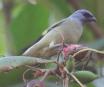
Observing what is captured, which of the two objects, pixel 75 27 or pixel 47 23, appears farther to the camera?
pixel 47 23

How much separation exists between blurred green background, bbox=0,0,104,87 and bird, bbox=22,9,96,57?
0.36 m

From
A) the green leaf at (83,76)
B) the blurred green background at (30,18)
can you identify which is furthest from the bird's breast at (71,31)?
the green leaf at (83,76)

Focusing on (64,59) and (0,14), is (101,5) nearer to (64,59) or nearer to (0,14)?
(0,14)

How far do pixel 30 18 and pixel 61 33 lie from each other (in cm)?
133

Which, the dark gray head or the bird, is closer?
the bird

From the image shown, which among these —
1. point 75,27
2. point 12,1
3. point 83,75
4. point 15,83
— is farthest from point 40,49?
point 12,1

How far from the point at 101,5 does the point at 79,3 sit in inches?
6.9

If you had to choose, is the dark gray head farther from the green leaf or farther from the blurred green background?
the green leaf

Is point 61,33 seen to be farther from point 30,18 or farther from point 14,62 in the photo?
point 30,18

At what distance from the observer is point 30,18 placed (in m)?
3.31

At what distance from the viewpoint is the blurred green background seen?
2.94 meters

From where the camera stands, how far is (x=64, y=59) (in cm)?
136

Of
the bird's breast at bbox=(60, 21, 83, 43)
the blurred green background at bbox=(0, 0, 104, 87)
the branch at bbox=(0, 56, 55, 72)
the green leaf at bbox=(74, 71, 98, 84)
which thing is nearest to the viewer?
the branch at bbox=(0, 56, 55, 72)

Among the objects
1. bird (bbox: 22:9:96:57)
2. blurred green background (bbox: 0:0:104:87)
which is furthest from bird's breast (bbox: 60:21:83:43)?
blurred green background (bbox: 0:0:104:87)
